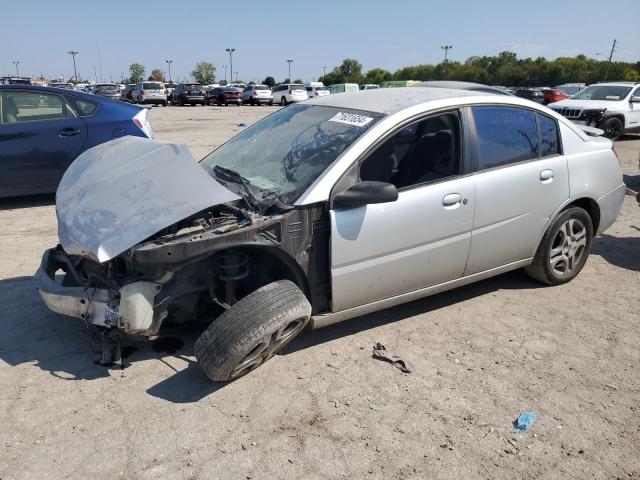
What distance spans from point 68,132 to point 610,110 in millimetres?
13178

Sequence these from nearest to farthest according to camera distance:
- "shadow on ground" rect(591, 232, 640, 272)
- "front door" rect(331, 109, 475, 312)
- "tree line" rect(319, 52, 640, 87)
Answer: "front door" rect(331, 109, 475, 312), "shadow on ground" rect(591, 232, 640, 272), "tree line" rect(319, 52, 640, 87)

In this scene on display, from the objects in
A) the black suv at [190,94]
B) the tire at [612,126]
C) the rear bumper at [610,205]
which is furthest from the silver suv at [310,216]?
the black suv at [190,94]

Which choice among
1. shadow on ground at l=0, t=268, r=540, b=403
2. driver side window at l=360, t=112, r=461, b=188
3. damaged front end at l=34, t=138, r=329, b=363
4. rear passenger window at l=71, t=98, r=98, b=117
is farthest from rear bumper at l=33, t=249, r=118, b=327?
rear passenger window at l=71, t=98, r=98, b=117

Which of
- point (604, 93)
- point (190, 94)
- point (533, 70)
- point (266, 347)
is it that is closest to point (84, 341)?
point (266, 347)

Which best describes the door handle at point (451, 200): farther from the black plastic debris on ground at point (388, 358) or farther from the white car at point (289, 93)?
the white car at point (289, 93)

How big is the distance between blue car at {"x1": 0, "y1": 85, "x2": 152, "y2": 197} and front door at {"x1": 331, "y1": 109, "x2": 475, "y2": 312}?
4.65 metres

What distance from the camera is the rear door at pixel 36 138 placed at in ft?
21.3

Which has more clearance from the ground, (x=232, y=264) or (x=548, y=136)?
(x=548, y=136)

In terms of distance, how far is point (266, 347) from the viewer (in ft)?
9.91

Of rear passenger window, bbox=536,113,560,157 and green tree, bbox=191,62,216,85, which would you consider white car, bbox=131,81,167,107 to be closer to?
Result: rear passenger window, bbox=536,113,560,157

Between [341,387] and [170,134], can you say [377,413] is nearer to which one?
[341,387]

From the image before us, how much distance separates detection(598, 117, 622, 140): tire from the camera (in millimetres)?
13750

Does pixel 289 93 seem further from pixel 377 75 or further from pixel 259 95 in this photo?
pixel 377 75

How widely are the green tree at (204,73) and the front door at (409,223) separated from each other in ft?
409
